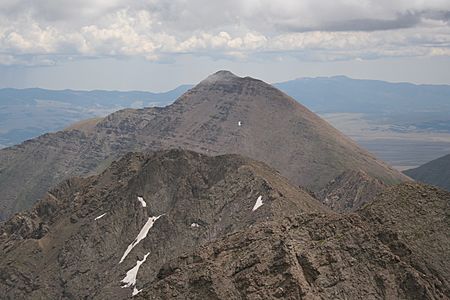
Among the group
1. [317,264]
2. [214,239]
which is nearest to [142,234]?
[214,239]

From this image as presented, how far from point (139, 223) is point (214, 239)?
25.0m

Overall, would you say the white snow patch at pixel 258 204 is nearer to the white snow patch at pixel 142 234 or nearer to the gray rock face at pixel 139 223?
the gray rock face at pixel 139 223

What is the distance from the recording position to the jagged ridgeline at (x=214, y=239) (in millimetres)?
58469

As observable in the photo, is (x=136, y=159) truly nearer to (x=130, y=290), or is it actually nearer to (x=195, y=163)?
(x=195, y=163)

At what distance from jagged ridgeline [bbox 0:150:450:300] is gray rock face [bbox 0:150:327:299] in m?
0.29

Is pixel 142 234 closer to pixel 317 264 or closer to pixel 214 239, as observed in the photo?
pixel 214 239

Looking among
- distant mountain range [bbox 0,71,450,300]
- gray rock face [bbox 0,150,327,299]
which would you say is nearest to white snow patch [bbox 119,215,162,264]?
gray rock face [bbox 0,150,327,299]

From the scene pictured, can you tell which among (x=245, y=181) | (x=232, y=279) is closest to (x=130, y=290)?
(x=245, y=181)

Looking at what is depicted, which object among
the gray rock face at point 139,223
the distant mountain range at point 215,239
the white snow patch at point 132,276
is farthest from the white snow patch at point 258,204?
the white snow patch at point 132,276

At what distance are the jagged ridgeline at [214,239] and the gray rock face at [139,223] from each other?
0.94ft

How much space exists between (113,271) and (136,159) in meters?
47.3

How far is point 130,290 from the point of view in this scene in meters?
121

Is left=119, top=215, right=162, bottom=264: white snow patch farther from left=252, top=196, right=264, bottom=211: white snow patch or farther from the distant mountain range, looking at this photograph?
left=252, top=196, right=264, bottom=211: white snow patch

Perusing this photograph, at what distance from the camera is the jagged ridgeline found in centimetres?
5847
